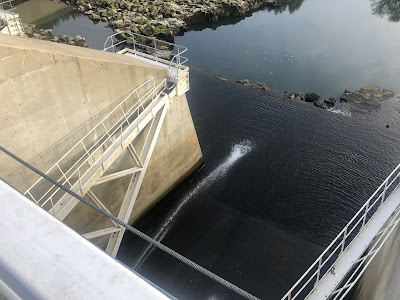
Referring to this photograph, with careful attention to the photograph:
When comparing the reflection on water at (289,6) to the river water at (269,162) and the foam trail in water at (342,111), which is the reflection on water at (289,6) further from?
the foam trail in water at (342,111)

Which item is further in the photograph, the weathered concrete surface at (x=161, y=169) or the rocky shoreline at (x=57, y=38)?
the rocky shoreline at (x=57, y=38)

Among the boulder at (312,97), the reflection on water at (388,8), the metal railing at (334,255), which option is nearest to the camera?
the metal railing at (334,255)

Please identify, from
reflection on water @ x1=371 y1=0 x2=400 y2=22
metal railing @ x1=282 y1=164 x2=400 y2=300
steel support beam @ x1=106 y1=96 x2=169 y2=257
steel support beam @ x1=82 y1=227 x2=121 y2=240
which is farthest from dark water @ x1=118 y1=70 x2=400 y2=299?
reflection on water @ x1=371 y1=0 x2=400 y2=22

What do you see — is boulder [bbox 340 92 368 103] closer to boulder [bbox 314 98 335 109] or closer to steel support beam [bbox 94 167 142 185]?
boulder [bbox 314 98 335 109]

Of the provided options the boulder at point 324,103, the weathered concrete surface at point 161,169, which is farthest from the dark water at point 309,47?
the weathered concrete surface at point 161,169

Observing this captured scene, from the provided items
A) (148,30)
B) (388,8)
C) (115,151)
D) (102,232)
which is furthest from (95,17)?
(388,8)

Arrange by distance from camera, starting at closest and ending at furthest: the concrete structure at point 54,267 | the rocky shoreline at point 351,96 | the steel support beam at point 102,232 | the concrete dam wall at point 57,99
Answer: the concrete structure at point 54,267
the concrete dam wall at point 57,99
the steel support beam at point 102,232
the rocky shoreline at point 351,96

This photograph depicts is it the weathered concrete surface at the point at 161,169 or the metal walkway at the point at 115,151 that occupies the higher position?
the metal walkway at the point at 115,151
